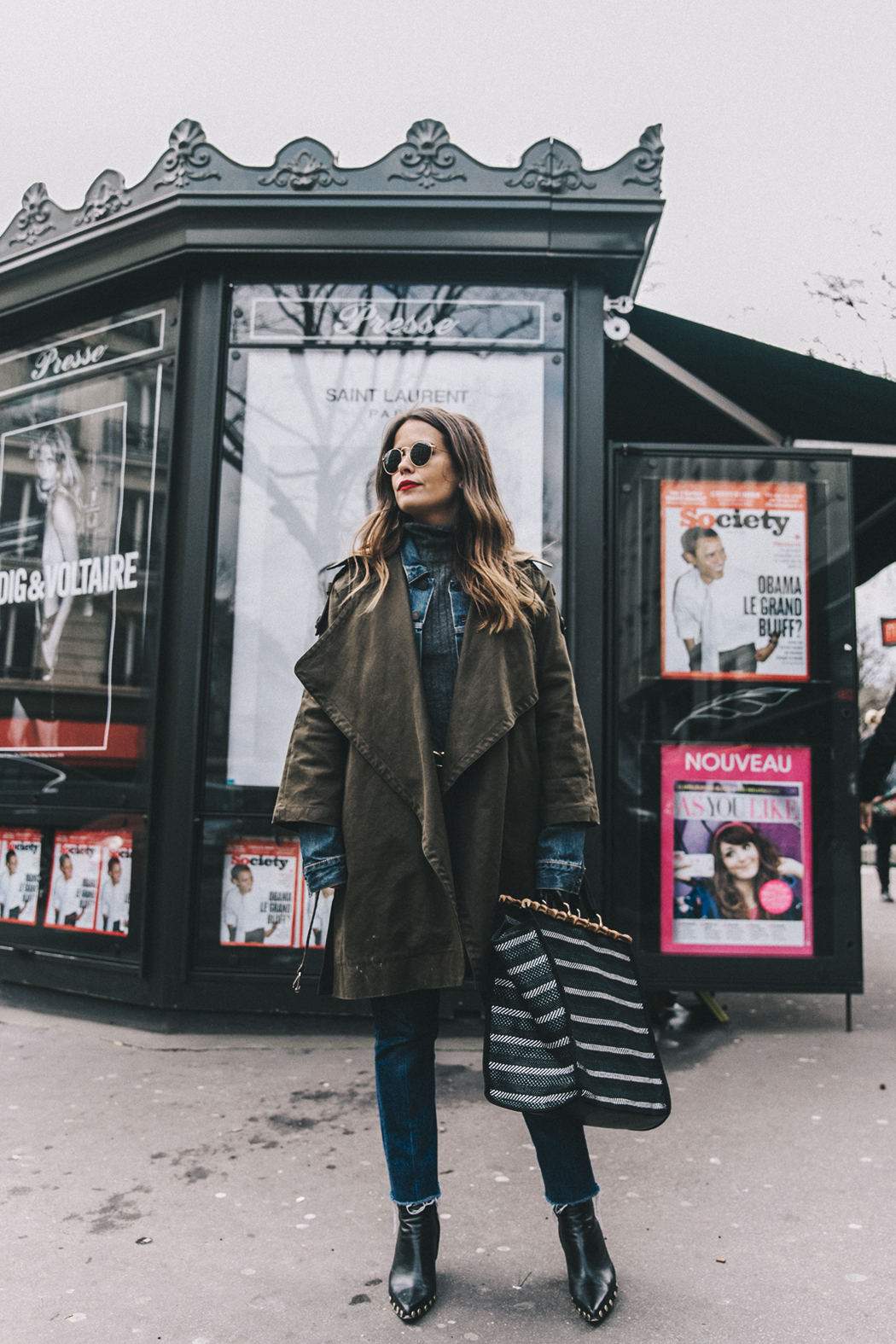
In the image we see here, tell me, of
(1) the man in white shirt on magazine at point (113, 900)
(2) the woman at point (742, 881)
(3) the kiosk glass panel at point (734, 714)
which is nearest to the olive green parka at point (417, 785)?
(3) the kiosk glass panel at point (734, 714)

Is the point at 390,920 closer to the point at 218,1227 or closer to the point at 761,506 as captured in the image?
the point at 218,1227

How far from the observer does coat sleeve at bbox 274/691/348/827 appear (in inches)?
88.7

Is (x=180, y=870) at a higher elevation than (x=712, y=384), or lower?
lower

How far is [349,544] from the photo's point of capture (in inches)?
176

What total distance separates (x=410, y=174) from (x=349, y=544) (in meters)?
1.65

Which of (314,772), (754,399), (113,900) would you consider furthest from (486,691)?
(754,399)

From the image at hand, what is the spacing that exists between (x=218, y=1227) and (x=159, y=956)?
1.83 m

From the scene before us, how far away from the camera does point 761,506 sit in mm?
4492

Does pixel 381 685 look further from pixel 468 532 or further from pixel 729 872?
pixel 729 872

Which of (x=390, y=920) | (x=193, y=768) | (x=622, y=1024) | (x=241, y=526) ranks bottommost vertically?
(x=622, y=1024)

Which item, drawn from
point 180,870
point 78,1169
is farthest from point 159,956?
point 78,1169

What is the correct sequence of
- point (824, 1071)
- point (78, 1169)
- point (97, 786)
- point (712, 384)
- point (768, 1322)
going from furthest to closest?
point (712, 384), point (97, 786), point (824, 1071), point (78, 1169), point (768, 1322)

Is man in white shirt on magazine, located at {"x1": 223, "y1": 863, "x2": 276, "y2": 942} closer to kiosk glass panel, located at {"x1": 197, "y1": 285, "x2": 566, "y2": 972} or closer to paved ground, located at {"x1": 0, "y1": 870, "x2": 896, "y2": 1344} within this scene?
kiosk glass panel, located at {"x1": 197, "y1": 285, "x2": 566, "y2": 972}

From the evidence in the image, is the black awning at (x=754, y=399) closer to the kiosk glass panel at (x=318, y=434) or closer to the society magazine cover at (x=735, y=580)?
the kiosk glass panel at (x=318, y=434)
